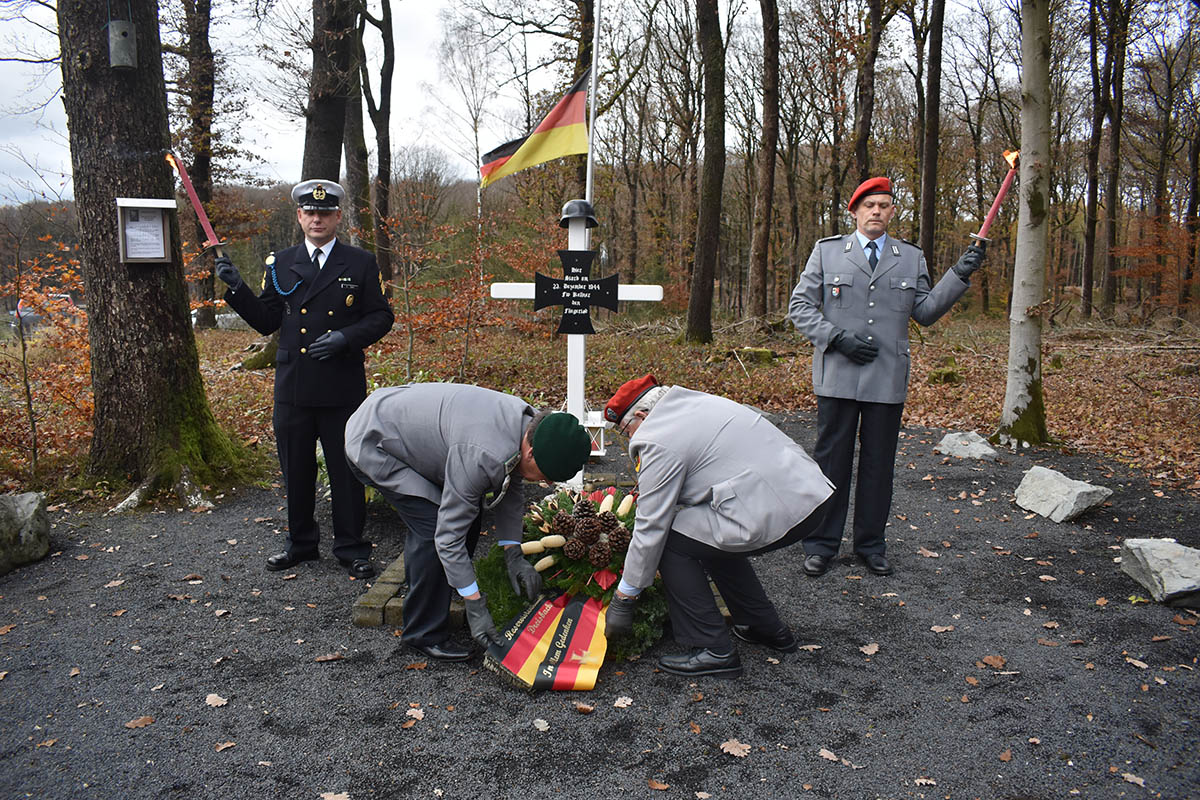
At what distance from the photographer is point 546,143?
5.94 meters

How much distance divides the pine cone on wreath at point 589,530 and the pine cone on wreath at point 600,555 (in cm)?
5

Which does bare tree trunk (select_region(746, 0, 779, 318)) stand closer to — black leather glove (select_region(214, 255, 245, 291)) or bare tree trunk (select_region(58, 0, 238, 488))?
bare tree trunk (select_region(58, 0, 238, 488))

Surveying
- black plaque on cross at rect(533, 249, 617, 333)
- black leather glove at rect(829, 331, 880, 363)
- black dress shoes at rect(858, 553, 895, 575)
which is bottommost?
black dress shoes at rect(858, 553, 895, 575)

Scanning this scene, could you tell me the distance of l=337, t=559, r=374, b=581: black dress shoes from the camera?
404 centimetres

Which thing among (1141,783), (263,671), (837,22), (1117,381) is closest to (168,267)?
(263,671)

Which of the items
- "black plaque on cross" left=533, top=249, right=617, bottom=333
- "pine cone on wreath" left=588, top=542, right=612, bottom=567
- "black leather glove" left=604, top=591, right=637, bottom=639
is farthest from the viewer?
"black plaque on cross" left=533, top=249, right=617, bottom=333

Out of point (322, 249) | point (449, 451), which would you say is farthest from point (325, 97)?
point (449, 451)

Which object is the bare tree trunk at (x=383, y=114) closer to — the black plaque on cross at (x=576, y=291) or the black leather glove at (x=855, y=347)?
the black plaque on cross at (x=576, y=291)

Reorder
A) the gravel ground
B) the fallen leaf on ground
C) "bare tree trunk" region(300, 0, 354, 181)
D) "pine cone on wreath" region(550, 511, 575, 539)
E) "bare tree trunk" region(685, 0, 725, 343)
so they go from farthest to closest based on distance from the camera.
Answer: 1. "bare tree trunk" region(685, 0, 725, 343)
2. "bare tree trunk" region(300, 0, 354, 181)
3. "pine cone on wreath" region(550, 511, 575, 539)
4. the fallen leaf on ground
5. the gravel ground

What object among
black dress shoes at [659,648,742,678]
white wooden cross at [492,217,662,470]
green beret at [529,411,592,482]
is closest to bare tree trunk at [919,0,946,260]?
white wooden cross at [492,217,662,470]

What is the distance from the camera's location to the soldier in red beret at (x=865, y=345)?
13.2 ft

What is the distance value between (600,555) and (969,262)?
2442mm

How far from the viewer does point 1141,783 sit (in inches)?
93.3

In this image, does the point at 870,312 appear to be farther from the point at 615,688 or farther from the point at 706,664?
the point at 615,688
